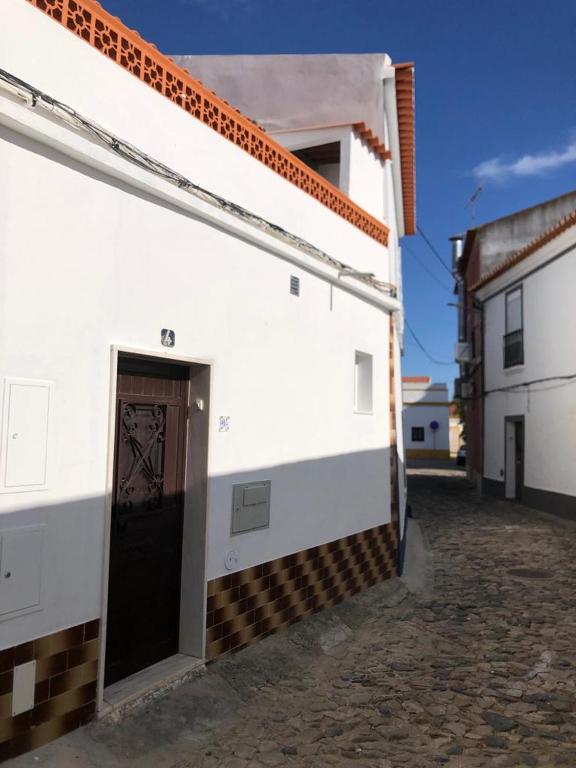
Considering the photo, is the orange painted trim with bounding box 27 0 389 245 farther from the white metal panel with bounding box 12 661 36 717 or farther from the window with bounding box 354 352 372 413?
the white metal panel with bounding box 12 661 36 717

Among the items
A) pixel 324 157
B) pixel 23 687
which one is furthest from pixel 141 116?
pixel 324 157

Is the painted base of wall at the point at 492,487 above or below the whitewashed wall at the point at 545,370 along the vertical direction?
below

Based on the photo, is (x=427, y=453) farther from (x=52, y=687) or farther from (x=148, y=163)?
(x=52, y=687)

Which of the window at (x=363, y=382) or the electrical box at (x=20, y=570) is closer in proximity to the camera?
the electrical box at (x=20, y=570)

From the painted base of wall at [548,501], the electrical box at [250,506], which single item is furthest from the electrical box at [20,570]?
the painted base of wall at [548,501]

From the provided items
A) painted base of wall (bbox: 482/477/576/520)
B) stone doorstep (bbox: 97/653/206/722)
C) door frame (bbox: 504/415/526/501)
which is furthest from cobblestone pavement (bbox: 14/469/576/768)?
door frame (bbox: 504/415/526/501)

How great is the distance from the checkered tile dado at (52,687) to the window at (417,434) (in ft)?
103

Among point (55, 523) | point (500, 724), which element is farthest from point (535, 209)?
point (55, 523)

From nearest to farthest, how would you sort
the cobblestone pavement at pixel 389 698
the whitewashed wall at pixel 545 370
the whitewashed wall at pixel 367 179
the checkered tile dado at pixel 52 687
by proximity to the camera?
the checkered tile dado at pixel 52 687
the cobblestone pavement at pixel 389 698
the whitewashed wall at pixel 367 179
the whitewashed wall at pixel 545 370

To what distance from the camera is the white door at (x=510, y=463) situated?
15.1m

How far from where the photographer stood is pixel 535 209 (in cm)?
1670

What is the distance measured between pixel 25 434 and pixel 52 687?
1.30m

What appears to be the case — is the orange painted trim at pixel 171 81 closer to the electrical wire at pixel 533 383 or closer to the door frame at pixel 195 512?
the door frame at pixel 195 512

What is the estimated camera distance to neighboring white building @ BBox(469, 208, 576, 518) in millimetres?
12336
